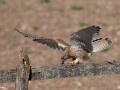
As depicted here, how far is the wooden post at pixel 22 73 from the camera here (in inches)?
229

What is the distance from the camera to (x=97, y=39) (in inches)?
255

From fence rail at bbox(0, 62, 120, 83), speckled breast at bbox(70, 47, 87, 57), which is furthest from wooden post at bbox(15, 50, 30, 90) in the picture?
speckled breast at bbox(70, 47, 87, 57)

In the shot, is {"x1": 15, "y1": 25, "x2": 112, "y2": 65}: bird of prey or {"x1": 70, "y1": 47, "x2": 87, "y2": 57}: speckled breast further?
{"x1": 70, "y1": 47, "x2": 87, "y2": 57}: speckled breast

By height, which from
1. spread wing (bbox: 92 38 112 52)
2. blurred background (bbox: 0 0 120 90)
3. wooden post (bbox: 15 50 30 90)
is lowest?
wooden post (bbox: 15 50 30 90)

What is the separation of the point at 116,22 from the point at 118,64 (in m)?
7.83

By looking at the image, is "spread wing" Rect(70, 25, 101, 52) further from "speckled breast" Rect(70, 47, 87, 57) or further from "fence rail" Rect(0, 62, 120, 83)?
"fence rail" Rect(0, 62, 120, 83)

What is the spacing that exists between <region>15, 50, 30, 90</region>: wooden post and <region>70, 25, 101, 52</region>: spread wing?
2.58 feet

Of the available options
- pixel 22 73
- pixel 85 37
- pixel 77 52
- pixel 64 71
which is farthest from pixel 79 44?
pixel 22 73

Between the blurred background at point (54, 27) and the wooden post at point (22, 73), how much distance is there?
15.1 ft

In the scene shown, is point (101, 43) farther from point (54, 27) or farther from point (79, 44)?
point (54, 27)

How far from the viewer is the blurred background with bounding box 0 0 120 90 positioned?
35.6ft

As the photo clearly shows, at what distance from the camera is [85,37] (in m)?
6.34

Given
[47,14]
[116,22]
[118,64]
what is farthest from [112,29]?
[118,64]

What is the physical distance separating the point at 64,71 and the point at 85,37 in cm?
50
